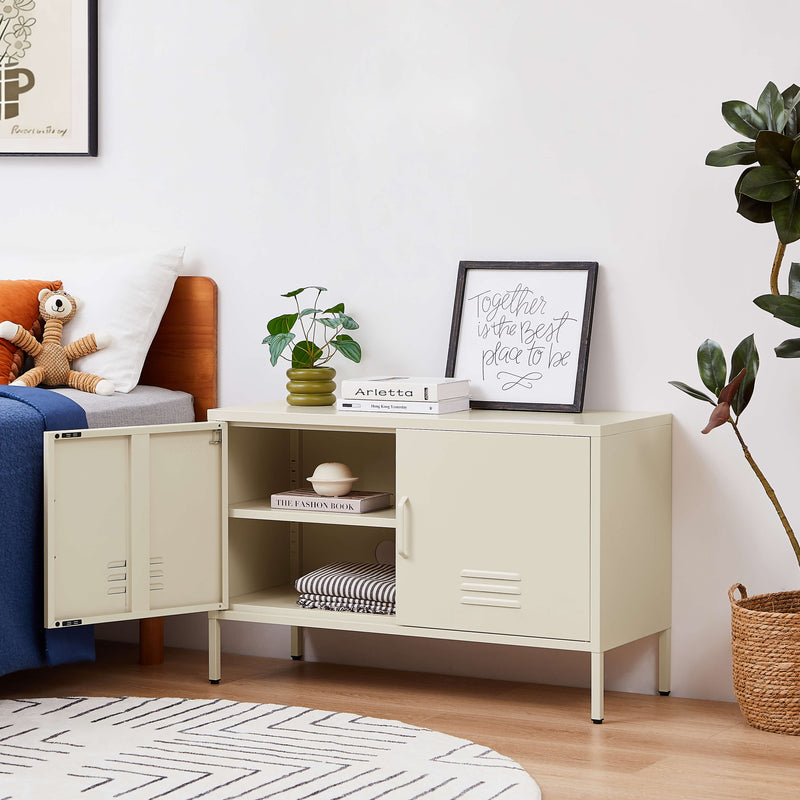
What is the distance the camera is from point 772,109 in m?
2.40

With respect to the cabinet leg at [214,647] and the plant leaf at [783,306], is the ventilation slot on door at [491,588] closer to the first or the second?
the cabinet leg at [214,647]

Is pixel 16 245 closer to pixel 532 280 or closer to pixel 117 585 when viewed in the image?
pixel 117 585

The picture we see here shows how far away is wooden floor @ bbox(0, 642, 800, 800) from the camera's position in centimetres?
221

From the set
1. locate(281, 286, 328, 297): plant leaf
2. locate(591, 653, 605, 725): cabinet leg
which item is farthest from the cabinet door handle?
locate(281, 286, 328, 297): plant leaf

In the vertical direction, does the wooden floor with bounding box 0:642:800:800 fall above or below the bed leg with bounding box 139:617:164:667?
below

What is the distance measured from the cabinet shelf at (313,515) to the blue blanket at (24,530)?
1.37ft

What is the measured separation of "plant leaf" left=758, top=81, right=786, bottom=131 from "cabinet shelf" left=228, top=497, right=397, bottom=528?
108cm

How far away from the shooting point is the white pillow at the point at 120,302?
Answer: 121 inches

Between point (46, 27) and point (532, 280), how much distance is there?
151cm

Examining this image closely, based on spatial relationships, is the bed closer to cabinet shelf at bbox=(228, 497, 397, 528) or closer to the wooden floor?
the wooden floor

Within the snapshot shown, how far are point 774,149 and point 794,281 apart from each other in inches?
10.9

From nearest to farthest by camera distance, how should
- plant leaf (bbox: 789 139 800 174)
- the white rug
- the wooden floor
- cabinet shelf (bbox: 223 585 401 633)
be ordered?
1. the white rug
2. the wooden floor
3. plant leaf (bbox: 789 139 800 174)
4. cabinet shelf (bbox: 223 585 401 633)

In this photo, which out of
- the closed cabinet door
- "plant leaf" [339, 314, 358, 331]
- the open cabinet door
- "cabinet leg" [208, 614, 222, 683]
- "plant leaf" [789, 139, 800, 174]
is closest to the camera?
"plant leaf" [789, 139, 800, 174]

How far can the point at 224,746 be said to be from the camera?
234 centimetres
